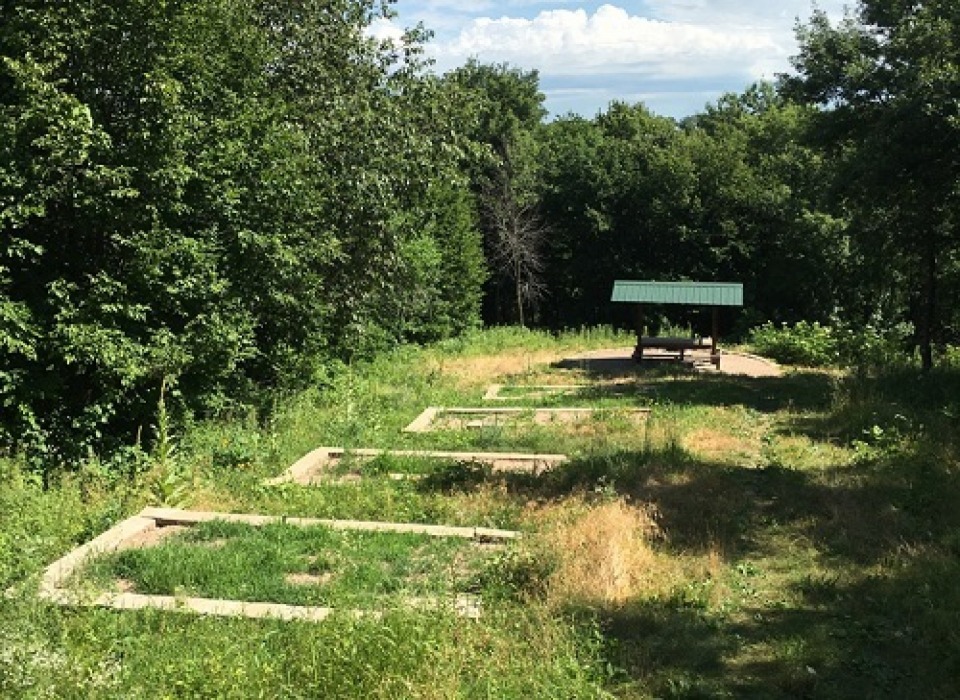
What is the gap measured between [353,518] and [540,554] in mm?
2450

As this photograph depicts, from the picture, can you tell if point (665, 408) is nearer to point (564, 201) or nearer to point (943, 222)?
point (943, 222)

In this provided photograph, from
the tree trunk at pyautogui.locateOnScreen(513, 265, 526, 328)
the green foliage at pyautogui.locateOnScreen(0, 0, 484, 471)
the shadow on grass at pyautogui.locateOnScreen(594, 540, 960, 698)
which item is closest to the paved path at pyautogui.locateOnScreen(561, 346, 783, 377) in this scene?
the green foliage at pyautogui.locateOnScreen(0, 0, 484, 471)

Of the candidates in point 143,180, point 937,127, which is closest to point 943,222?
point 937,127

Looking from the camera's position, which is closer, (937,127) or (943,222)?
(937,127)

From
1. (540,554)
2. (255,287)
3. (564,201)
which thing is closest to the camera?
(540,554)

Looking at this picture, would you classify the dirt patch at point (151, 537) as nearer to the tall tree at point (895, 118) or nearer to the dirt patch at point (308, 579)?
the dirt patch at point (308, 579)

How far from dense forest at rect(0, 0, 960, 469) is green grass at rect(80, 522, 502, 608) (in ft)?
10.0

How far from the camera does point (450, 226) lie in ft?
96.0

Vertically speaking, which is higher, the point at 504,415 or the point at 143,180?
the point at 143,180

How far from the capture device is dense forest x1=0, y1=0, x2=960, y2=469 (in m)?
8.87

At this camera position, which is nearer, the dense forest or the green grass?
the green grass

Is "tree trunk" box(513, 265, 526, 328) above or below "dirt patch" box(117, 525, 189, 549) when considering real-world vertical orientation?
above

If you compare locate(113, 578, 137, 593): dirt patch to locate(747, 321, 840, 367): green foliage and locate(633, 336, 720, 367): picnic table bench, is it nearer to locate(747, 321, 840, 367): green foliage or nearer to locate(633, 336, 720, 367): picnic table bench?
locate(633, 336, 720, 367): picnic table bench

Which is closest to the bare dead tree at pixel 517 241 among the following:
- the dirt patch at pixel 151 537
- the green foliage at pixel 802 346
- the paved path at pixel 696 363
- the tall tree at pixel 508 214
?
the tall tree at pixel 508 214
